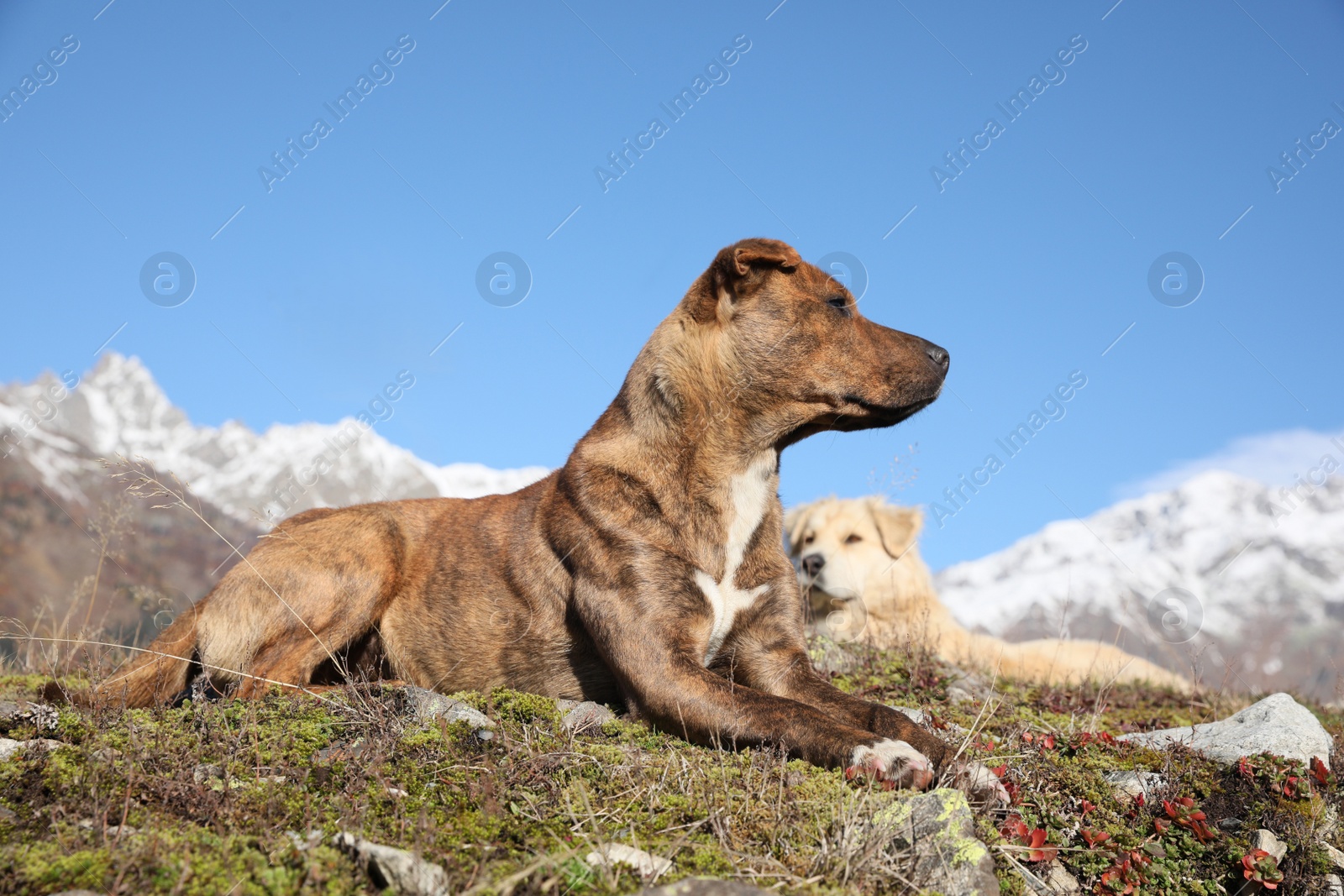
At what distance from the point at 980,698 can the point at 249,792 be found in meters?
4.44

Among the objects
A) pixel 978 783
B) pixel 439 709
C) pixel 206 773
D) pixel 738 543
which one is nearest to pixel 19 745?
pixel 206 773

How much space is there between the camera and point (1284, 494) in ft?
26.0

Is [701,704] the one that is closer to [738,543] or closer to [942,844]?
[738,543]

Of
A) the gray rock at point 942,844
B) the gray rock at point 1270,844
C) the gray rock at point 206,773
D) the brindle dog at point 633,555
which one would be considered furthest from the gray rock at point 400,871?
the gray rock at point 1270,844

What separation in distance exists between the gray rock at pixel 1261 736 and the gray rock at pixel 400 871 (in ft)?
11.9

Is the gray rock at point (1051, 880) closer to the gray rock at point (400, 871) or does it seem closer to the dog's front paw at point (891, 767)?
the dog's front paw at point (891, 767)

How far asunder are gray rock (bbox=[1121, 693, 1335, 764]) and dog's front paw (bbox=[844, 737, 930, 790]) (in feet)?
5.72

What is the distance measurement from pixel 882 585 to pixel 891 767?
6.66 m

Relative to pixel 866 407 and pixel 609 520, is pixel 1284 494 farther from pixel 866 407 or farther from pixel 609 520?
pixel 609 520

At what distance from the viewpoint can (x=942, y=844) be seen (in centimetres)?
274

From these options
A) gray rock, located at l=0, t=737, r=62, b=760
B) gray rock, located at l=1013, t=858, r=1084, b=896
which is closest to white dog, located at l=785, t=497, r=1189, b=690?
gray rock, located at l=1013, t=858, r=1084, b=896

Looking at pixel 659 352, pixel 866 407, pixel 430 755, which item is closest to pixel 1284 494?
pixel 866 407

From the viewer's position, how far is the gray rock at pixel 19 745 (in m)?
3.52

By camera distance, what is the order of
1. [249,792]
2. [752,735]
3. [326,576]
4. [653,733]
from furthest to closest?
1. [326,576]
2. [653,733]
3. [752,735]
4. [249,792]
